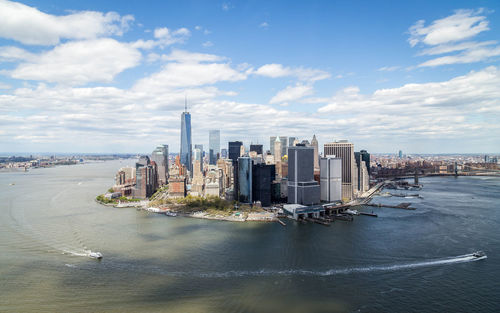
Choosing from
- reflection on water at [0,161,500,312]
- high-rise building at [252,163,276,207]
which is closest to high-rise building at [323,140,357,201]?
high-rise building at [252,163,276,207]

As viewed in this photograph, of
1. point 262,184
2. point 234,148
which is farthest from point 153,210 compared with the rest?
point 234,148

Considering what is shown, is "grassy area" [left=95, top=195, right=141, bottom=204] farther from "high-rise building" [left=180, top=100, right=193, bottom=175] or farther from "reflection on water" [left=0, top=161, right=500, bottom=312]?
"high-rise building" [left=180, top=100, right=193, bottom=175]

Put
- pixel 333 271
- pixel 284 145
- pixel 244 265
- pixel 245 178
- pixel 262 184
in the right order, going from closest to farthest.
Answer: pixel 333 271 < pixel 244 265 < pixel 262 184 < pixel 245 178 < pixel 284 145

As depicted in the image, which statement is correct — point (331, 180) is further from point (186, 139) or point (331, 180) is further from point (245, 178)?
point (186, 139)

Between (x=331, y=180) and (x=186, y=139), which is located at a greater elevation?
(x=186, y=139)

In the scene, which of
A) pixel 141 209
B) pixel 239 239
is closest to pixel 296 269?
pixel 239 239

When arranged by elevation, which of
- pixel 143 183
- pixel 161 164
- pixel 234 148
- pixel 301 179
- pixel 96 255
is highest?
pixel 234 148

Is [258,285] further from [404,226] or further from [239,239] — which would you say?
[404,226]

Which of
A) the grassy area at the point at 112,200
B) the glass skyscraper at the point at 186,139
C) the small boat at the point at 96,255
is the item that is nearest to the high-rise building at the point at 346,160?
the grassy area at the point at 112,200
